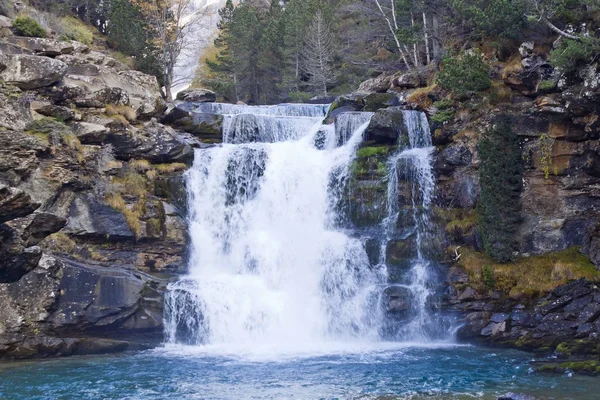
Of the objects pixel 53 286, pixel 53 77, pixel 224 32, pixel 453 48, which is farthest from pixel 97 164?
pixel 224 32

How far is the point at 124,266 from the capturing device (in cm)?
2284

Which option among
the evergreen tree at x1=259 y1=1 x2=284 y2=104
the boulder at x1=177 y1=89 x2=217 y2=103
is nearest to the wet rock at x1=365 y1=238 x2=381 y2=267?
the boulder at x1=177 y1=89 x2=217 y2=103

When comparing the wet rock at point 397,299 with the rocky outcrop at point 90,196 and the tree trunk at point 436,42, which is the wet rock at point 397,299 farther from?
the tree trunk at point 436,42

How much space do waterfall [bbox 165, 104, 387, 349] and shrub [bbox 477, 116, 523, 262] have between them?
13.9ft

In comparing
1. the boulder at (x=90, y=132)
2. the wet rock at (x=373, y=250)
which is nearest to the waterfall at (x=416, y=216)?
the wet rock at (x=373, y=250)

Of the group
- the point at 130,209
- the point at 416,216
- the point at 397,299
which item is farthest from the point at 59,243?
the point at 416,216

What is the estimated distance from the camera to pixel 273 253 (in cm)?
2380

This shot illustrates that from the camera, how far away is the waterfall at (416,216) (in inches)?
845

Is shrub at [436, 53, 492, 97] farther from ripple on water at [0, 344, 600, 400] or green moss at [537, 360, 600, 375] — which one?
green moss at [537, 360, 600, 375]

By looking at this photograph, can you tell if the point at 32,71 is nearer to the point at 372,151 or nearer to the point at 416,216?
the point at 372,151

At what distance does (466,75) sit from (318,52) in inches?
904

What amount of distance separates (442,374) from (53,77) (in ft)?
60.2

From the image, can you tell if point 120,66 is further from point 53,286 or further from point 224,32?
point 224,32

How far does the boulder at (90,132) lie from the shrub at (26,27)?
6602 mm
